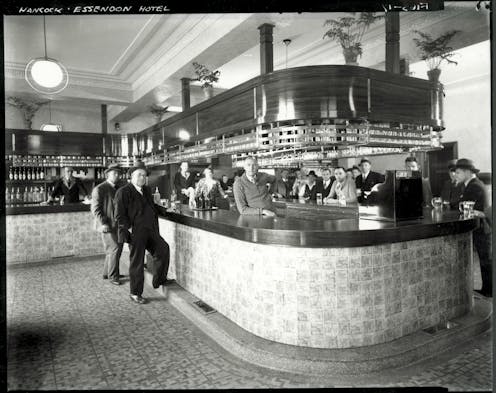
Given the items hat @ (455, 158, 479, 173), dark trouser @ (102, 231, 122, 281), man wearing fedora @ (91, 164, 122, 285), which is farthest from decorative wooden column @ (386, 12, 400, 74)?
dark trouser @ (102, 231, 122, 281)

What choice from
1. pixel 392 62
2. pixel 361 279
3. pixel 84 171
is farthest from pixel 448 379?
pixel 84 171

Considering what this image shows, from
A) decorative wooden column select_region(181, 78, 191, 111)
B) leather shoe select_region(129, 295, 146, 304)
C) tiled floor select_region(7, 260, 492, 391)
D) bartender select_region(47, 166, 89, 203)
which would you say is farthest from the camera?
bartender select_region(47, 166, 89, 203)

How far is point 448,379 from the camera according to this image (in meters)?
2.47

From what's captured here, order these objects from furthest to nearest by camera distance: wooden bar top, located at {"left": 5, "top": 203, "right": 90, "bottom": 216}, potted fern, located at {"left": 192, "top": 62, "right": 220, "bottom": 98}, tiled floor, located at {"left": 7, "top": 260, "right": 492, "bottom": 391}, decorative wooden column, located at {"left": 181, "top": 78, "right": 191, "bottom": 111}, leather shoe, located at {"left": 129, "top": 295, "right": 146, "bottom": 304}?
decorative wooden column, located at {"left": 181, "top": 78, "right": 191, "bottom": 111} < potted fern, located at {"left": 192, "top": 62, "right": 220, "bottom": 98} < wooden bar top, located at {"left": 5, "top": 203, "right": 90, "bottom": 216} < leather shoe, located at {"left": 129, "top": 295, "right": 146, "bottom": 304} < tiled floor, located at {"left": 7, "top": 260, "right": 492, "bottom": 391}

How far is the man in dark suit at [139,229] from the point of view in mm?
4137

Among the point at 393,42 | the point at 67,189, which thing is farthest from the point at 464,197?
the point at 67,189

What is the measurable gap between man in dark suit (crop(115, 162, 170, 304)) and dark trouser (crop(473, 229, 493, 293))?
3.56m

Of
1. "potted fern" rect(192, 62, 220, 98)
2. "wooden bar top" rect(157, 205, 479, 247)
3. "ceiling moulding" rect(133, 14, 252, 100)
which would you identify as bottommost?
"wooden bar top" rect(157, 205, 479, 247)

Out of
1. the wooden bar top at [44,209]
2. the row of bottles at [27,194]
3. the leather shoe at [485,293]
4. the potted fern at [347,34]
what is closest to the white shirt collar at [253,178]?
the potted fern at [347,34]

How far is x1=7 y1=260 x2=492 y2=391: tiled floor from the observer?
2469mm

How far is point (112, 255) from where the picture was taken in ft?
16.4

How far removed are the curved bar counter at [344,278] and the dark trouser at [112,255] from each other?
2.17 m

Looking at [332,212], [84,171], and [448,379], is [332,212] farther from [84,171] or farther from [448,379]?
[84,171]

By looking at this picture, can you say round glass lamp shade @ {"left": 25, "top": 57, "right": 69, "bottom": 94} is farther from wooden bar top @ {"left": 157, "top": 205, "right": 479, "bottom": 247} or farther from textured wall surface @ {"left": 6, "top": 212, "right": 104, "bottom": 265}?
textured wall surface @ {"left": 6, "top": 212, "right": 104, "bottom": 265}
